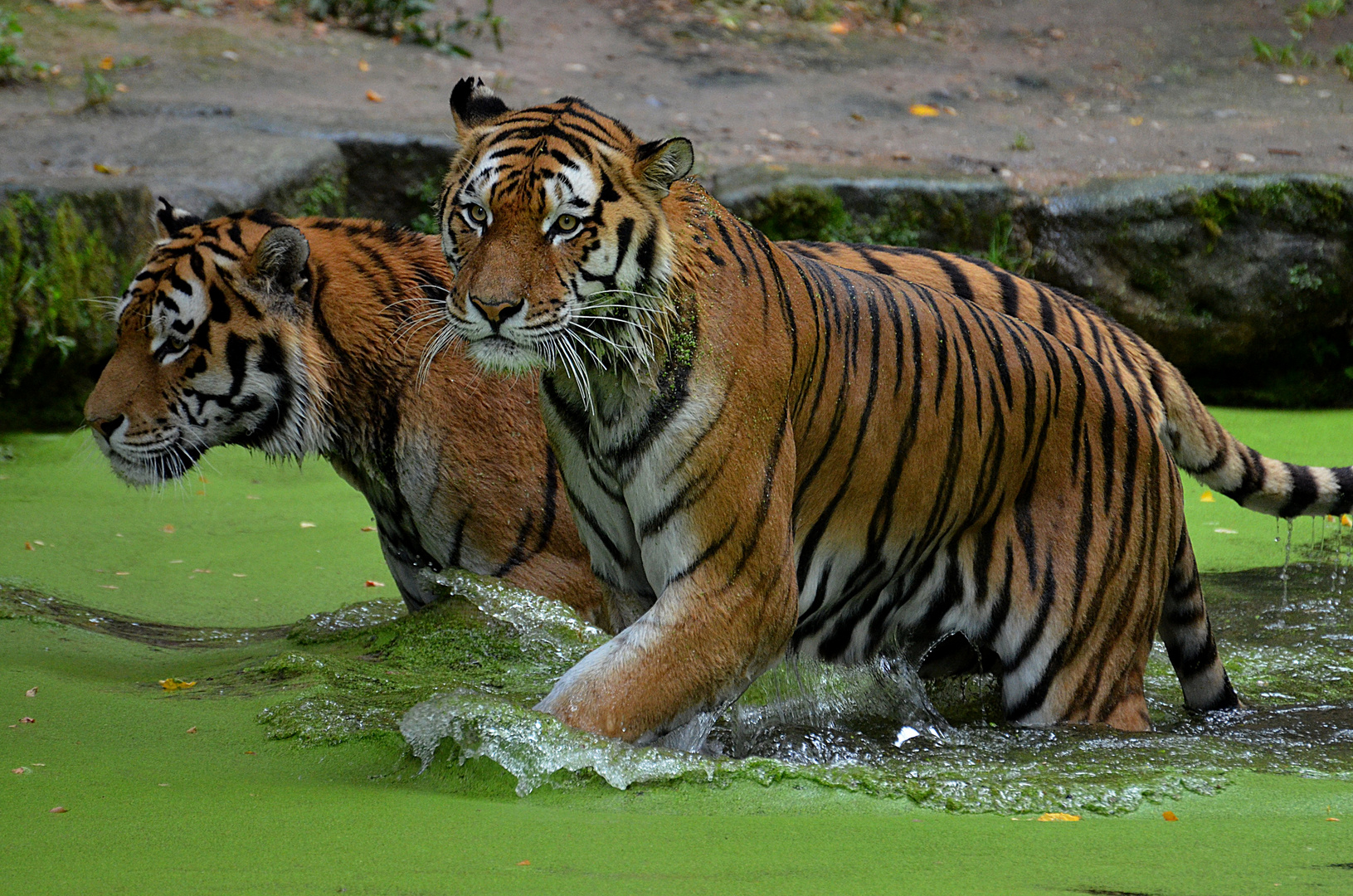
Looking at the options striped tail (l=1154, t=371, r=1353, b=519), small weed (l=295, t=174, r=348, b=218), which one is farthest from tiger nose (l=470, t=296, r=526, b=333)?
small weed (l=295, t=174, r=348, b=218)

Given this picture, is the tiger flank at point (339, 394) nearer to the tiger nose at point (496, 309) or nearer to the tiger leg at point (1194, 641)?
the tiger nose at point (496, 309)

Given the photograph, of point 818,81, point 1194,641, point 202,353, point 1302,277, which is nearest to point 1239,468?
point 1194,641

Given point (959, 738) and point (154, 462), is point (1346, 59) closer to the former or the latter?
point (959, 738)

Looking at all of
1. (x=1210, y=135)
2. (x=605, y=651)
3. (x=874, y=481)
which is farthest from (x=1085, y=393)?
(x=1210, y=135)

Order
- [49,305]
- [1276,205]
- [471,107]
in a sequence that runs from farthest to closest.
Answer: [1276,205], [49,305], [471,107]

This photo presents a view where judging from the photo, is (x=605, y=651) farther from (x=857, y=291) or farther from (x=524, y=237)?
(x=857, y=291)

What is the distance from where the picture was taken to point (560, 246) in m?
2.43

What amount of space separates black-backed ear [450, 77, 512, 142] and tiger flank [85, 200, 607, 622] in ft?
2.25

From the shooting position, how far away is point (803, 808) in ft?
7.45

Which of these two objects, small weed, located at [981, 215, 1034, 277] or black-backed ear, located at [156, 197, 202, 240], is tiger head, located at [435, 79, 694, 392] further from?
small weed, located at [981, 215, 1034, 277]

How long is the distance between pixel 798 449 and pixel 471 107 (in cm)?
94

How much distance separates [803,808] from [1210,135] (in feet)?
23.7

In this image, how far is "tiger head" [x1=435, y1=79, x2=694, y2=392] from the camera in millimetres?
2387

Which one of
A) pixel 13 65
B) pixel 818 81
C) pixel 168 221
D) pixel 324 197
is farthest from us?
pixel 818 81
